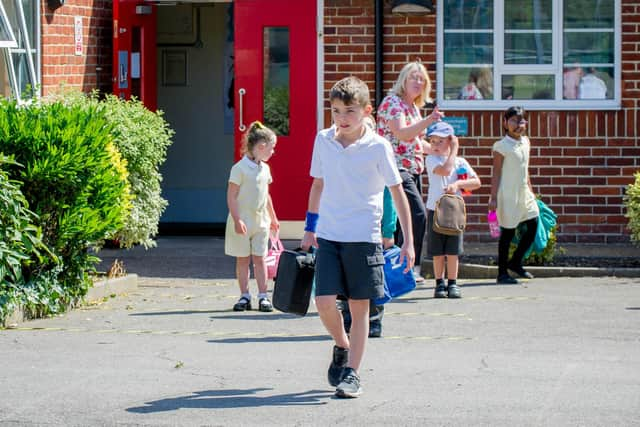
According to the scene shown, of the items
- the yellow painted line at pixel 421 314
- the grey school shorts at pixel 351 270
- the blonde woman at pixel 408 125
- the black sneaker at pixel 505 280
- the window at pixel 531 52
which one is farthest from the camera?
the window at pixel 531 52

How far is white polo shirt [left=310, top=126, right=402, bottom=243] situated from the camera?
7.08 meters

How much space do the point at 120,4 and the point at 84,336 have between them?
601 cm

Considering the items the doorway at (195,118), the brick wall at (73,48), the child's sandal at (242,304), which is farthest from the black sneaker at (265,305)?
the doorway at (195,118)

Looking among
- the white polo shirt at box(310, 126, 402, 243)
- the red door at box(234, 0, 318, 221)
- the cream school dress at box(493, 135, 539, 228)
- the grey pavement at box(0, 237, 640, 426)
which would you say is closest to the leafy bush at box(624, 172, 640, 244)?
the grey pavement at box(0, 237, 640, 426)

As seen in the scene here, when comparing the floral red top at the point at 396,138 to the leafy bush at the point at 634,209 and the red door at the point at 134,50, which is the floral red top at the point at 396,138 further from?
the red door at the point at 134,50

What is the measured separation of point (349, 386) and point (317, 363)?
3.42 feet

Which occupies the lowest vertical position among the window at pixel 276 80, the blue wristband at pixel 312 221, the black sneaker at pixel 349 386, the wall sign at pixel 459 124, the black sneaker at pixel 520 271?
the black sneaker at pixel 349 386

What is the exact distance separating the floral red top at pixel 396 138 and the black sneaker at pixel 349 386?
12.0 feet

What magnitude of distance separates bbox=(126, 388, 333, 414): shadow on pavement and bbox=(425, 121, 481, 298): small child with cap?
3.88 m

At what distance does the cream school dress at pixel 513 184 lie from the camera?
1164cm

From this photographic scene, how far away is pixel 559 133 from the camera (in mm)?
13750

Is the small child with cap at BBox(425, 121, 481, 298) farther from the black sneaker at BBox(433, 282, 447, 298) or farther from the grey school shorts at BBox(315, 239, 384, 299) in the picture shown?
the grey school shorts at BBox(315, 239, 384, 299)

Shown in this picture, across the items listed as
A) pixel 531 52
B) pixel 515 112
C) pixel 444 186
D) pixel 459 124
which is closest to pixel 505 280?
pixel 444 186

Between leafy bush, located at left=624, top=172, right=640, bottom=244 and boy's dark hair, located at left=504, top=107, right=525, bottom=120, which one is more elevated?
A: boy's dark hair, located at left=504, top=107, right=525, bottom=120
